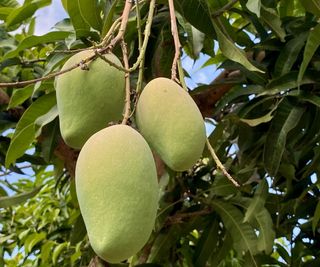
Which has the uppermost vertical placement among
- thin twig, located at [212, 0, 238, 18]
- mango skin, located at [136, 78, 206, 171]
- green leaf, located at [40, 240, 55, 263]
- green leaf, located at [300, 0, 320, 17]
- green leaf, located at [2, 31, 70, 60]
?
mango skin, located at [136, 78, 206, 171]

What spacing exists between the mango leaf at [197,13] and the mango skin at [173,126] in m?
0.36

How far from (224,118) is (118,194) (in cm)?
69

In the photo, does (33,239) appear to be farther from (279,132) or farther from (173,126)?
(173,126)

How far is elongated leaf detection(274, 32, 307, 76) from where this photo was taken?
115cm

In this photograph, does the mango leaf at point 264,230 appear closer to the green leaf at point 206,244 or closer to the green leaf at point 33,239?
the green leaf at point 206,244

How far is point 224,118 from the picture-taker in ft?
3.84

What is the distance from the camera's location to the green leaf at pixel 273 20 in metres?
1.10

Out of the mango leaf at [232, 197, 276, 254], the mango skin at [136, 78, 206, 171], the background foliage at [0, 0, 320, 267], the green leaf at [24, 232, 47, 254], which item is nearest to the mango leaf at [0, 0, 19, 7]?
the background foliage at [0, 0, 320, 267]

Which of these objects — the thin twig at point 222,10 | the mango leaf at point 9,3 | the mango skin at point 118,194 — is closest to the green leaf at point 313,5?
the thin twig at point 222,10

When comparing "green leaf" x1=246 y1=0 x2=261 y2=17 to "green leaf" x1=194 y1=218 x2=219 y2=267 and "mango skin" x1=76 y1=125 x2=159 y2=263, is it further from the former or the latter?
"green leaf" x1=194 y1=218 x2=219 y2=267

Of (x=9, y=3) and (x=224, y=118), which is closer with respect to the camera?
(x=224, y=118)

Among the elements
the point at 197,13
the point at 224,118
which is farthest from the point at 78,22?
the point at 224,118

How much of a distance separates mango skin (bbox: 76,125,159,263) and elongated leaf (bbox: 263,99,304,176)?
0.60 m

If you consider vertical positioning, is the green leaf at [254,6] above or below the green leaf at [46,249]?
above
